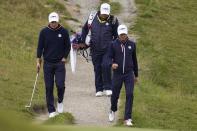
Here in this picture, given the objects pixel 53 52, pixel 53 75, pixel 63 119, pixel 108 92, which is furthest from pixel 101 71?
pixel 63 119

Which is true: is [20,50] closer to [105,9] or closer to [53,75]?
[105,9]

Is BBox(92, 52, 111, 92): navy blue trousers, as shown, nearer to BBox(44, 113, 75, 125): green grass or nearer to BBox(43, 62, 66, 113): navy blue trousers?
BBox(43, 62, 66, 113): navy blue trousers

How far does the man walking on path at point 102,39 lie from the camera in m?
14.2

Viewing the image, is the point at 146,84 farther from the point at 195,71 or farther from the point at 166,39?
the point at 166,39

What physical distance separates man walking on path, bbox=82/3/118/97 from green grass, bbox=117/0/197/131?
99 centimetres

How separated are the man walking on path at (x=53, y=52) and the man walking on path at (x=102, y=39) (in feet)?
4.95

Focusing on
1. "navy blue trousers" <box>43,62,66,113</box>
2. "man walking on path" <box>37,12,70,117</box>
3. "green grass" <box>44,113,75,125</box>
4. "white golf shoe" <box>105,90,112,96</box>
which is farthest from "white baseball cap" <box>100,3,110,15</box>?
"green grass" <box>44,113,75,125</box>

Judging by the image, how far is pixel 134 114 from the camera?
43.9ft

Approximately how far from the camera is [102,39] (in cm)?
1448

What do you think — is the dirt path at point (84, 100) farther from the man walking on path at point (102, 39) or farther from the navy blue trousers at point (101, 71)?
the man walking on path at point (102, 39)

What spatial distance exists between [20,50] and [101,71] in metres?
6.66

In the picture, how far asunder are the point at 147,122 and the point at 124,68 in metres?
1.67

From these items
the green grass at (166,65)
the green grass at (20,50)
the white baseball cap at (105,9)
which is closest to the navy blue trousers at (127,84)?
the green grass at (166,65)

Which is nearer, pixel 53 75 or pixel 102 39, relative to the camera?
pixel 53 75
